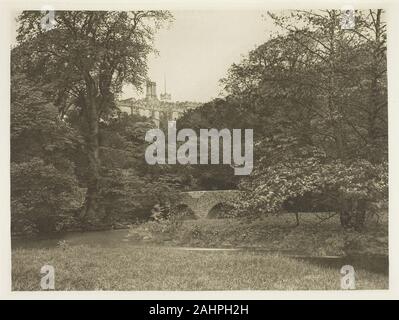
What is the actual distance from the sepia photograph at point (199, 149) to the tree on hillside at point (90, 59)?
0.02 meters

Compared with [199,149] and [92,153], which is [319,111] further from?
[92,153]

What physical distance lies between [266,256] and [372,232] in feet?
4.78

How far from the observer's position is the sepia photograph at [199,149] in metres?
8.05

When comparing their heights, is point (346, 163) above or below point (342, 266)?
above

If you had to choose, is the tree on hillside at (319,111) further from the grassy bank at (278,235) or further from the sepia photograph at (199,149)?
the grassy bank at (278,235)

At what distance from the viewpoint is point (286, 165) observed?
830cm

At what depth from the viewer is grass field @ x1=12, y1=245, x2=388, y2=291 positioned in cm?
800

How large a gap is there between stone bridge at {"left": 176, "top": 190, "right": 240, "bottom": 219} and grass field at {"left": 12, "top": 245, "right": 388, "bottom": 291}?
2.16ft

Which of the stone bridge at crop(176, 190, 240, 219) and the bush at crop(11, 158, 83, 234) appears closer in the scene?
the bush at crop(11, 158, 83, 234)

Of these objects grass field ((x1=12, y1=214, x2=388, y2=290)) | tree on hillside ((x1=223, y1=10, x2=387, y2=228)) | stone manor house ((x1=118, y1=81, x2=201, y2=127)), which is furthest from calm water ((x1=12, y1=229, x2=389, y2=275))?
stone manor house ((x1=118, y1=81, x2=201, y2=127))

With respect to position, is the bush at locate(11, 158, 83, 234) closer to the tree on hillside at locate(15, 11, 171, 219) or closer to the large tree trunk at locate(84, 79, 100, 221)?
the large tree trunk at locate(84, 79, 100, 221)
